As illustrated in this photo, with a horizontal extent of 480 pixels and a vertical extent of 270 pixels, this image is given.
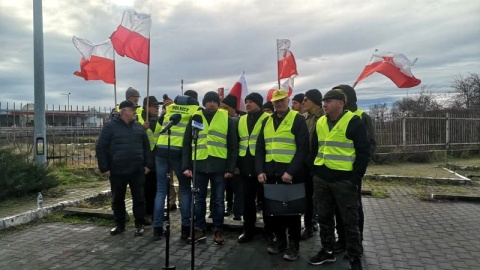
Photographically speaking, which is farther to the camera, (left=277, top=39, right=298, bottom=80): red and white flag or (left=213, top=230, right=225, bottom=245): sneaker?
(left=277, top=39, right=298, bottom=80): red and white flag

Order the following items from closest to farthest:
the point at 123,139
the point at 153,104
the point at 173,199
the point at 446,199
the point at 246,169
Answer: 1. the point at 246,169
2. the point at 123,139
3. the point at 153,104
4. the point at 173,199
5. the point at 446,199

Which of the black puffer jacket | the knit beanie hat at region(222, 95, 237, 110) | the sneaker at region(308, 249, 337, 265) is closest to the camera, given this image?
the sneaker at region(308, 249, 337, 265)

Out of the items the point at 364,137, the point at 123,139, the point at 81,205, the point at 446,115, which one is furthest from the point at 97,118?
the point at 446,115

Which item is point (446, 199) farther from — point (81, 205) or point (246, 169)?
point (81, 205)

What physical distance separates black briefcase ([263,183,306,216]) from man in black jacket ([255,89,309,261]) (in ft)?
0.41

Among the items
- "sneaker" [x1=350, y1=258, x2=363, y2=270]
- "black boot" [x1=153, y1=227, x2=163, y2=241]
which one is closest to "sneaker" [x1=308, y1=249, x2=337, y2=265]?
"sneaker" [x1=350, y1=258, x2=363, y2=270]

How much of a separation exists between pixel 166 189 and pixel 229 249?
130 cm

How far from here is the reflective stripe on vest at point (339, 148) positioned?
432 centimetres

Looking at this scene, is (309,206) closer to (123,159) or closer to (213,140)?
(213,140)

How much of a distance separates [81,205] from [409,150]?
474 inches

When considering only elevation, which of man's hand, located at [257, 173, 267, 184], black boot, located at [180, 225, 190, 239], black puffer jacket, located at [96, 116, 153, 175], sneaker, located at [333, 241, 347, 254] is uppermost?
black puffer jacket, located at [96, 116, 153, 175]

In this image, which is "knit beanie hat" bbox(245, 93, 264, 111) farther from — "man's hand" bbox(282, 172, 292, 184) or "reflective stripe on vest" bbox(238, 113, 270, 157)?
"man's hand" bbox(282, 172, 292, 184)

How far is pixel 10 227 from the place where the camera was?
6180 millimetres

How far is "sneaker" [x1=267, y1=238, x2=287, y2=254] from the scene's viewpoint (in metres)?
4.96
